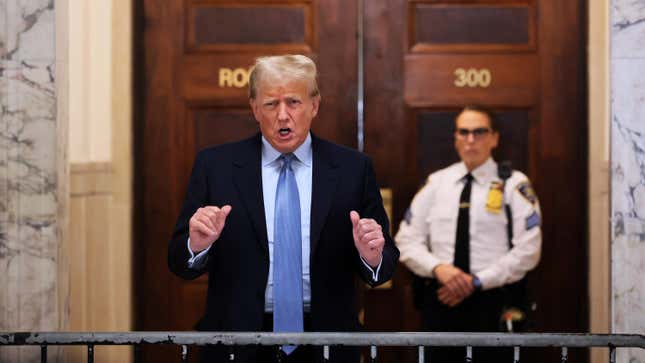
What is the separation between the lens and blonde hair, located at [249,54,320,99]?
3385 mm

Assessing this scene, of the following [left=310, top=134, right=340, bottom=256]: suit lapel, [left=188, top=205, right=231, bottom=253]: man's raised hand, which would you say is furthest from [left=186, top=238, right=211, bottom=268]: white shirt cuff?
[left=310, top=134, right=340, bottom=256]: suit lapel

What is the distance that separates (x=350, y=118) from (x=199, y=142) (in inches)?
36.0

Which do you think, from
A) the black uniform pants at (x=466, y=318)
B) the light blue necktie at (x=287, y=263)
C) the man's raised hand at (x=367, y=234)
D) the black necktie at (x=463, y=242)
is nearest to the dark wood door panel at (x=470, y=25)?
the black necktie at (x=463, y=242)

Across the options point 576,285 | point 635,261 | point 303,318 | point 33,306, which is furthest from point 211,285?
point 576,285

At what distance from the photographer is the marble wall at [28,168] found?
4.34 m

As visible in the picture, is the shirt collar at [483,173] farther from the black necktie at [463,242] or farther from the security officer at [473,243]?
the black necktie at [463,242]

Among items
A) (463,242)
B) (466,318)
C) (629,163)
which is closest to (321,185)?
(629,163)

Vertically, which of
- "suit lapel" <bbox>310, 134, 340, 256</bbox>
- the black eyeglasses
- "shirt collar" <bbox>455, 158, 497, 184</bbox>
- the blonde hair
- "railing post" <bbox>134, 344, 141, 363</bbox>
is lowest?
"railing post" <bbox>134, 344, 141, 363</bbox>

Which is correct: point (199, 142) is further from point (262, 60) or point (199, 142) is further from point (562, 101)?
point (262, 60)

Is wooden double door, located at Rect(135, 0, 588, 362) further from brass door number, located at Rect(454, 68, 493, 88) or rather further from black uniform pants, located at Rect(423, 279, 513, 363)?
black uniform pants, located at Rect(423, 279, 513, 363)

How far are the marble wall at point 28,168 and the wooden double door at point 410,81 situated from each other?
159cm

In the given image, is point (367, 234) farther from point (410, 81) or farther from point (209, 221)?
point (410, 81)

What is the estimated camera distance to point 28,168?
437 centimetres

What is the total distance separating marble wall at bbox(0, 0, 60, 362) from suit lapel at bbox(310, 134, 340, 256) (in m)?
1.50
